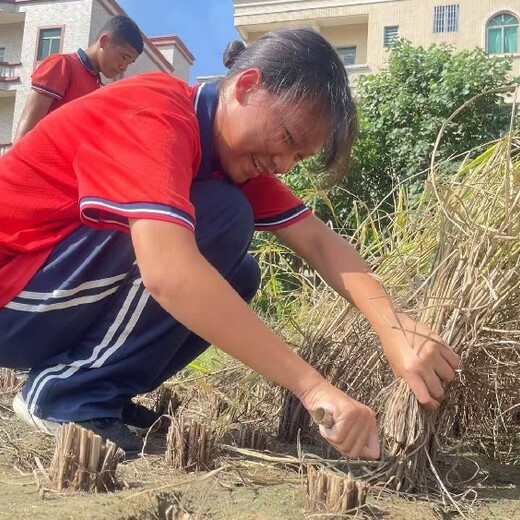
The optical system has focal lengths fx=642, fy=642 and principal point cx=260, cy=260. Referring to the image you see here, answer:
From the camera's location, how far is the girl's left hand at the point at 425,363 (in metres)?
1.07

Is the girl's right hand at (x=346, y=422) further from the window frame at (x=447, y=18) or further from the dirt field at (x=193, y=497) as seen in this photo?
the window frame at (x=447, y=18)

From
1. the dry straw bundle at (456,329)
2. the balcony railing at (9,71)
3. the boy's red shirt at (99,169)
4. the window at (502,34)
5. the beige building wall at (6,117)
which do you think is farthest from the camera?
the beige building wall at (6,117)

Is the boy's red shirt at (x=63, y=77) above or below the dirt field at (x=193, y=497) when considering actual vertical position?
above

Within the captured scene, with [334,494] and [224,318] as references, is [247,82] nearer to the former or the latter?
[224,318]

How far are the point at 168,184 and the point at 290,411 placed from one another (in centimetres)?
65

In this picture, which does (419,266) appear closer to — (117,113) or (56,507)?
(117,113)

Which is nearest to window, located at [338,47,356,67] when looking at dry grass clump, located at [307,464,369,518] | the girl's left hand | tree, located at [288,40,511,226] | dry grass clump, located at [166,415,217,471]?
tree, located at [288,40,511,226]

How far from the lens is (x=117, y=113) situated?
Result: 1.09m

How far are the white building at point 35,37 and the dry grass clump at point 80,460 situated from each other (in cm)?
1392

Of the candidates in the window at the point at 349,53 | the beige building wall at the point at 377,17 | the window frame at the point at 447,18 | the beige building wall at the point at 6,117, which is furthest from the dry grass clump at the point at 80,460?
the beige building wall at the point at 6,117

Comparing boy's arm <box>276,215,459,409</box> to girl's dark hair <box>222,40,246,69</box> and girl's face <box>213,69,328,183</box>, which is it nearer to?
girl's face <box>213,69,328,183</box>

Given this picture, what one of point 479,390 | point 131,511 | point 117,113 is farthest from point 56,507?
point 479,390

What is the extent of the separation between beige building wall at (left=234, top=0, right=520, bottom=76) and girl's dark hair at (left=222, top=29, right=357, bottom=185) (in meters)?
12.5

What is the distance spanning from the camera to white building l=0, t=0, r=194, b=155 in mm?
14141
